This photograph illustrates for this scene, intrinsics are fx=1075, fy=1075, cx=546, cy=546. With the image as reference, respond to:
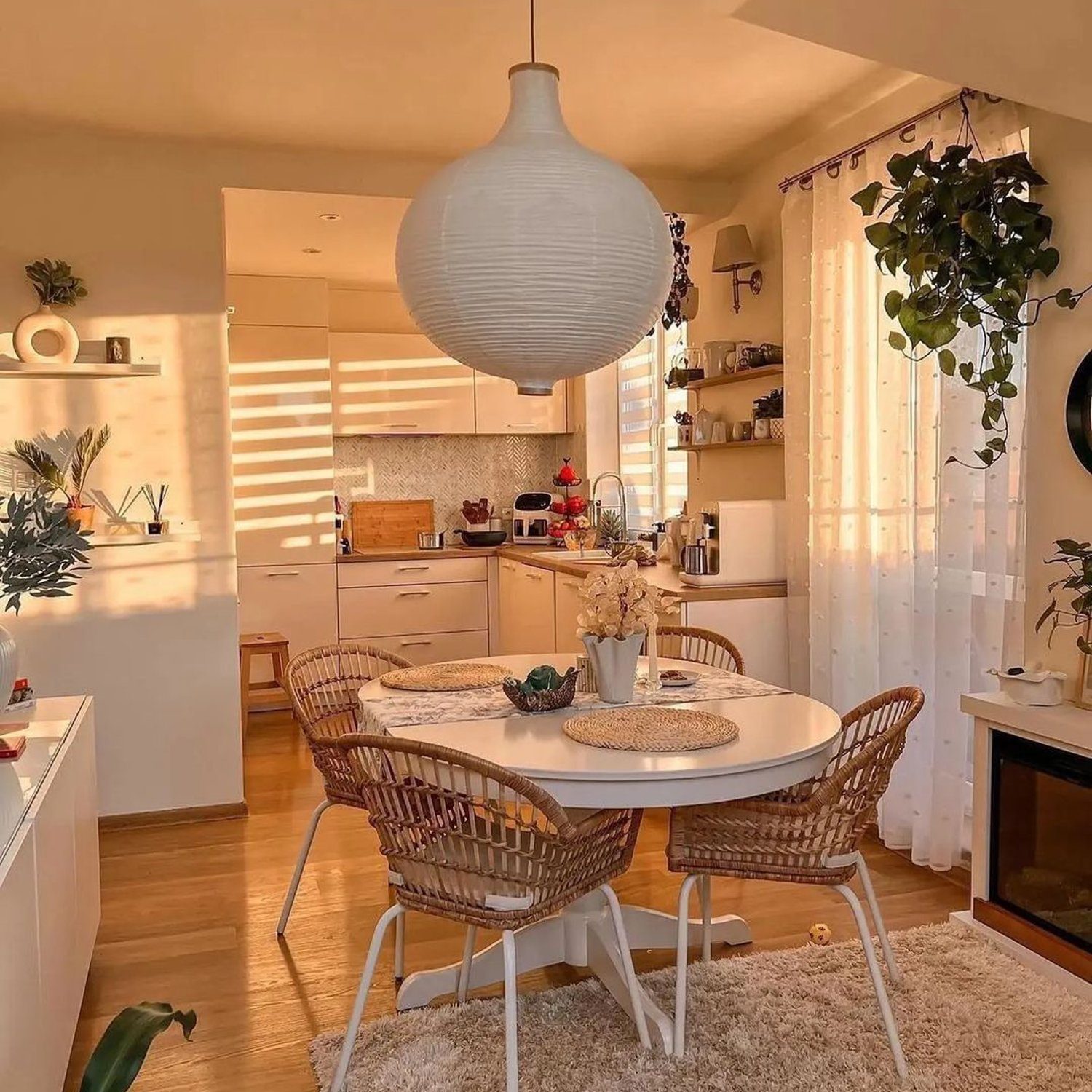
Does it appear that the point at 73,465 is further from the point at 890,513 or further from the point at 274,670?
the point at 890,513

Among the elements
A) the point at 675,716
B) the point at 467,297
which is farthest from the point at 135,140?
the point at 675,716

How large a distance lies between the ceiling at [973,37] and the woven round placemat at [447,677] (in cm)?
174

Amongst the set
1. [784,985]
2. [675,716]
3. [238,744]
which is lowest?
[784,985]

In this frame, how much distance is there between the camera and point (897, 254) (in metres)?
2.91

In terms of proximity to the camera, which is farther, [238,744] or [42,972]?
[238,744]

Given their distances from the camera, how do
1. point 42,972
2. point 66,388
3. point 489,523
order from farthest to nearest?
1. point 489,523
2. point 66,388
3. point 42,972

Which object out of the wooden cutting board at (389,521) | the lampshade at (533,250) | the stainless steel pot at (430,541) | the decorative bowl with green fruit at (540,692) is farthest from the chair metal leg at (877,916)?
the wooden cutting board at (389,521)

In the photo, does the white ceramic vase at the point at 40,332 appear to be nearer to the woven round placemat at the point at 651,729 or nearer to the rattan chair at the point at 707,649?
the rattan chair at the point at 707,649

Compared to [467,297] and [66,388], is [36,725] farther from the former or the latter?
[66,388]

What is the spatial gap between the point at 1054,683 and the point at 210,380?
3.06 metres

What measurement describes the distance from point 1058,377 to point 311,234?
3356 mm

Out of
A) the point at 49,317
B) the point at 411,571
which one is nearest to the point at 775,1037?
the point at 49,317

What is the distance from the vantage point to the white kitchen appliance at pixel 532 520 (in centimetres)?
641

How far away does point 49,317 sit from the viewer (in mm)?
3797
